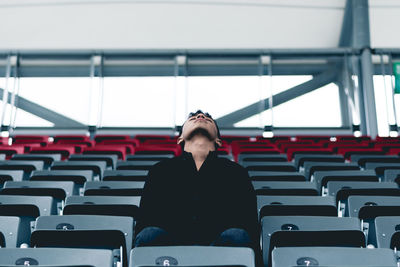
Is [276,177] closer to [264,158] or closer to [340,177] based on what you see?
[340,177]

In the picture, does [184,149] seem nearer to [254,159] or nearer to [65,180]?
[65,180]

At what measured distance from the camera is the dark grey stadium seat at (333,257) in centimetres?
221

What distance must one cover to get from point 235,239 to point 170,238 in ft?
1.15

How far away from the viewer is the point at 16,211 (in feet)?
10.8

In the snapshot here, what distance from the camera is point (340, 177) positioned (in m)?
4.41

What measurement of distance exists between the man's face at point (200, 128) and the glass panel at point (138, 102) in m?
7.89

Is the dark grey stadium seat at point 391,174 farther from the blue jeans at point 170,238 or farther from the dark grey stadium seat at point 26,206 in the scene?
the dark grey stadium seat at point 26,206

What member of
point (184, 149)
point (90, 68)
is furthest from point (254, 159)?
point (90, 68)

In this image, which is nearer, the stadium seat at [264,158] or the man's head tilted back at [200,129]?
the man's head tilted back at [200,129]

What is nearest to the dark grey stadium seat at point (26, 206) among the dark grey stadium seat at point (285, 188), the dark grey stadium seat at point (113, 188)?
the dark grey stadium seat at point (113, 188)

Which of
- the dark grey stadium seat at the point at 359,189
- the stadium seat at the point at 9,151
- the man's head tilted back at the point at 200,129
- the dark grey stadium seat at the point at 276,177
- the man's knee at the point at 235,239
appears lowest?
the man's knee at the point at 235,239

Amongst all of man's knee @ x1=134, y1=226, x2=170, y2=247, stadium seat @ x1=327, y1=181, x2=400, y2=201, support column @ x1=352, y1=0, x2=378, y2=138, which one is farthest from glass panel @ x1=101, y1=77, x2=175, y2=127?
man's knee @ x1=134, y1=226, x2=170, y2=247

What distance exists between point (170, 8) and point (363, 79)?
468 cm

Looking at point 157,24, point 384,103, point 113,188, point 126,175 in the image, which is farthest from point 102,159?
point 384,103
